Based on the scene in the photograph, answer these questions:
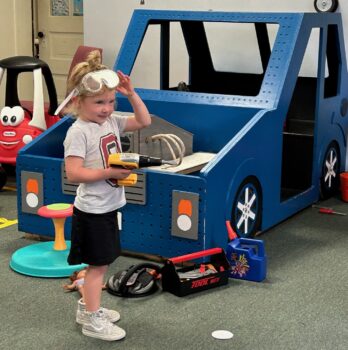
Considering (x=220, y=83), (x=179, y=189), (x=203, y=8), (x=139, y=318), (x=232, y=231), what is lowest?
(x=139, y=318)

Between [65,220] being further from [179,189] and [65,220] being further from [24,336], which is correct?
[24,336]

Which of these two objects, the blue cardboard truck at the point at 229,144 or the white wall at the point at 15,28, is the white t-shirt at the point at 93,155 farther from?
the white wall at the point at 15,28

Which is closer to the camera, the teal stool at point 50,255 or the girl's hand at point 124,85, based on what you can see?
the girl's hand at point 124,85

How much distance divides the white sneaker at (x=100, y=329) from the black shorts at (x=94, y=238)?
0.80 ft

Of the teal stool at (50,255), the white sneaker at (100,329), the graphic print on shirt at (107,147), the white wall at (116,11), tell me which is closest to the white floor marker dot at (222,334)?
the white sneaker at (100,329)

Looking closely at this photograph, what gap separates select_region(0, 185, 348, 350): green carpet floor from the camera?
2.78m

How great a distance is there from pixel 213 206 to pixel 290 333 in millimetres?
880

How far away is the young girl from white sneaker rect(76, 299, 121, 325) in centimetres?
2

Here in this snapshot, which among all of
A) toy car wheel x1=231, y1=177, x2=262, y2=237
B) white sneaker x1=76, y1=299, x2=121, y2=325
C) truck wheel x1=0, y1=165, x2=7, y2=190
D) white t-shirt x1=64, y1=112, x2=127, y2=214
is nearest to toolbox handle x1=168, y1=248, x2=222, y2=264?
toy car wheel x1=231, y1=177, x2=262, y2=237

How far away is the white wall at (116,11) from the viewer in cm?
584

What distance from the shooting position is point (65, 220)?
3971 mm

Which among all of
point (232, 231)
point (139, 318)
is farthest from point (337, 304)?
point (139, 318)

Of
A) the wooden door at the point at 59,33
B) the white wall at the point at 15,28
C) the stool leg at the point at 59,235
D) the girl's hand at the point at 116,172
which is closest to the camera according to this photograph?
the girl's hand at the point at 116,172

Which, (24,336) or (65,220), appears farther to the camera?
(65,220)
